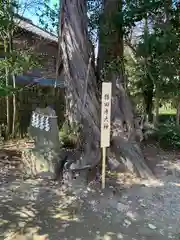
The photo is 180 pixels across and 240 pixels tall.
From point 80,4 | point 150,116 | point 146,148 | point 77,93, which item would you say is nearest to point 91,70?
point 77,93

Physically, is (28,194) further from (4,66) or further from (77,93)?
(4,66)

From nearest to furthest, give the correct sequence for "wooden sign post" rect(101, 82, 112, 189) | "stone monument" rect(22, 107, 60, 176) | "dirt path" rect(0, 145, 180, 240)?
"dirt path" rect(0, 145, 180, 240) < "wooden sign post" rect(101, 82, 112, 189) < "stone monument" rect(22, 107, 60, 176)

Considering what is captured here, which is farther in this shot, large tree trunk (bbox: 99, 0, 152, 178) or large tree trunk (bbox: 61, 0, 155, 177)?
large tree trunk (bbox: 99, 0, 152, 178)

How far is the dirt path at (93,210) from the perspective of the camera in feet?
10.4

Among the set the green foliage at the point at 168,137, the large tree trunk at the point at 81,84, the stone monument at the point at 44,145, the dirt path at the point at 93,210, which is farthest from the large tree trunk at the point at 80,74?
the green foliage at the point at 168,137

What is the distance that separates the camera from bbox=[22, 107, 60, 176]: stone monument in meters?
4.71

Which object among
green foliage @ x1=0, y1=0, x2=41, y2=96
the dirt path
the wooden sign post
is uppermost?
green foliage @ x1=0, y1=0, x2=41, y2=96

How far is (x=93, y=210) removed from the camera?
3715 mm

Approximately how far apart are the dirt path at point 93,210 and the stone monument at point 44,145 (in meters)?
0.27

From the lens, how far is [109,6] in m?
5.84

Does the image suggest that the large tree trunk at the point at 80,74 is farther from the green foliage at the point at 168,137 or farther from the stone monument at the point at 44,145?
the green foliage at the point at 168,137

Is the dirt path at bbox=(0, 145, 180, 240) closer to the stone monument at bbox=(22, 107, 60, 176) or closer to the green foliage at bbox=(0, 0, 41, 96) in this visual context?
the stone monument at bbox=(22, 107, 60, 176)

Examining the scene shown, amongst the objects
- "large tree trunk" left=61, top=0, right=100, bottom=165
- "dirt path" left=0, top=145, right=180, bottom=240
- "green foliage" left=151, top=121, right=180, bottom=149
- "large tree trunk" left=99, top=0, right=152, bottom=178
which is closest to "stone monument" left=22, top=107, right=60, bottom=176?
"dirt path" left=0, top=145, right=180, bottom=240

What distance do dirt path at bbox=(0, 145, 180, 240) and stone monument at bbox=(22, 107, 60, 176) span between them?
0.27 meters
